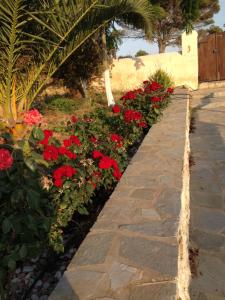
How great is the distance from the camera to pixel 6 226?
2.15m

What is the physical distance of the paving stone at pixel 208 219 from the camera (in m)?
3.15

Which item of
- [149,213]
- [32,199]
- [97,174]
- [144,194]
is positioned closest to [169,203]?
[149,213]

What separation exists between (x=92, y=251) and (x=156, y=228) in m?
0.52

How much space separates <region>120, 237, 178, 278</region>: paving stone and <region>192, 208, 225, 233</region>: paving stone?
114 centimetres

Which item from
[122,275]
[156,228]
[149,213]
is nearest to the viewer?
[122,275]

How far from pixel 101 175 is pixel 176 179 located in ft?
2.49

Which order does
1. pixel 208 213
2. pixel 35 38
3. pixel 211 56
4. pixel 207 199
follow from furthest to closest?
pixel 211 56 < pixel 35 38 < pixel 207 199 < pixel 208 213

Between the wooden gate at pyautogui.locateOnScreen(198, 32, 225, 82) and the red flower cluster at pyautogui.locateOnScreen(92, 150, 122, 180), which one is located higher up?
the wooden gate at pyautogui.locateOnScreen(198, 32, 225, 82)

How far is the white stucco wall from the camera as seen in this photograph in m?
12.2

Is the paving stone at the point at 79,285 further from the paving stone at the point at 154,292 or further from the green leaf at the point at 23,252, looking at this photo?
the green leaf at the point at 23,252

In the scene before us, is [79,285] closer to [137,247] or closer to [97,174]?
[137,247]

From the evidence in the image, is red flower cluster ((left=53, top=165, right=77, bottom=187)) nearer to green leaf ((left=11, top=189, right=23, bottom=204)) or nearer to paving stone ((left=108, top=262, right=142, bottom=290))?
green leaf ((left=11, top=189, right=23, bottom=204))

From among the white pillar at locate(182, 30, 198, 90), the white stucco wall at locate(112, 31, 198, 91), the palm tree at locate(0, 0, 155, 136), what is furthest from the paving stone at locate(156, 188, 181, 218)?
the white pillar at locate(182, 30, 198, 90)

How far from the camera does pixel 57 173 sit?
271cm
